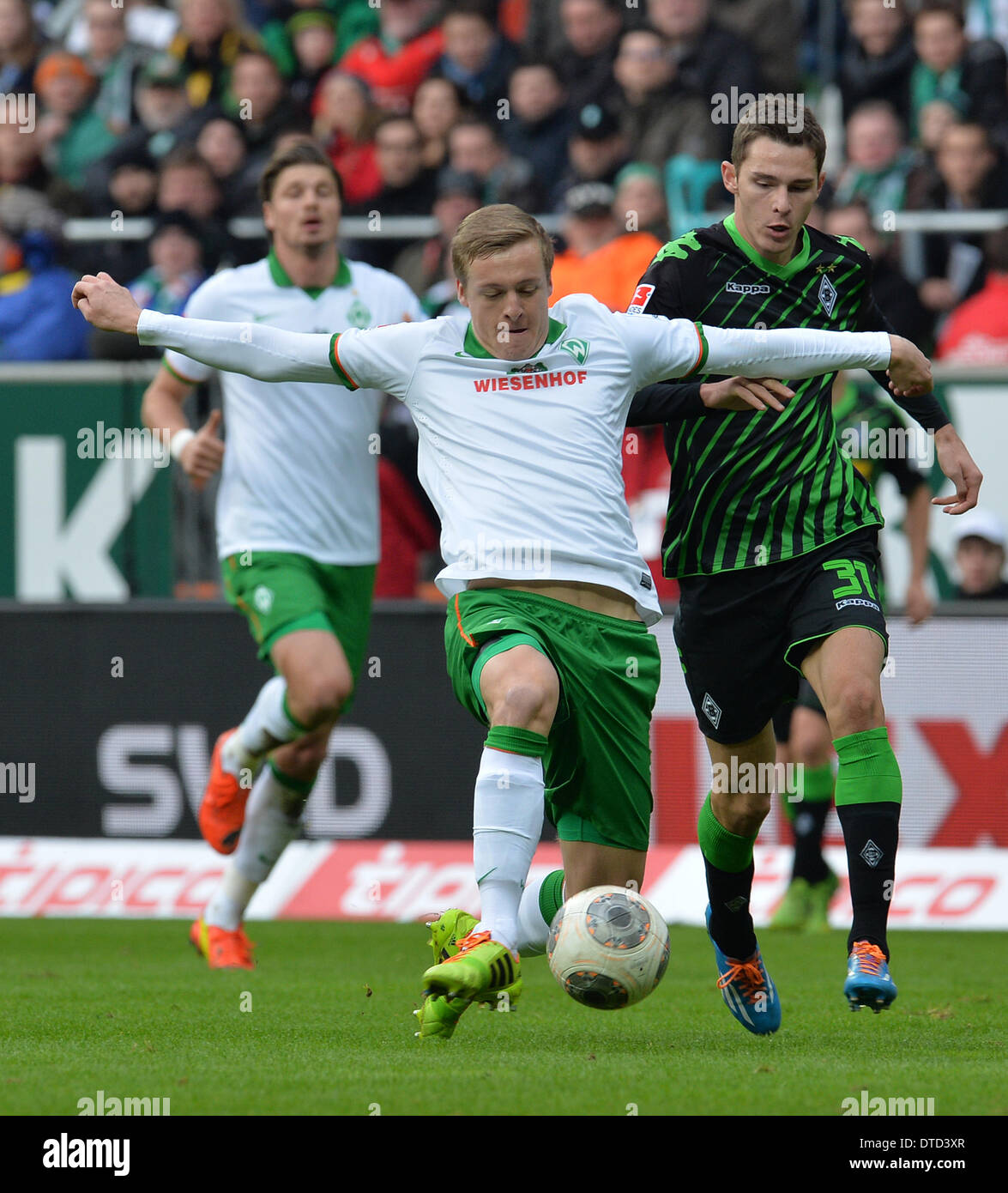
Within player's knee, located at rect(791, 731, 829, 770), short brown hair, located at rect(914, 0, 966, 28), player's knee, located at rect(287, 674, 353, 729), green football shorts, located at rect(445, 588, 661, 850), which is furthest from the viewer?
short brown hair, located at rect(914, 0, 966, 28)

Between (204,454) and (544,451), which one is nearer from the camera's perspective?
(544,451)

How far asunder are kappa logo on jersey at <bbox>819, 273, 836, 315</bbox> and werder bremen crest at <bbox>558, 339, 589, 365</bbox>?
2.86ft

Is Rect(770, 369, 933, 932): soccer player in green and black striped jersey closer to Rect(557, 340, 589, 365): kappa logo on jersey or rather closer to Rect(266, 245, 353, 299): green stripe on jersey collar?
Rect(266, 245, 353, 299): green stripe on jersey collar

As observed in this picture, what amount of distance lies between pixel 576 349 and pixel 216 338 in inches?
39.9

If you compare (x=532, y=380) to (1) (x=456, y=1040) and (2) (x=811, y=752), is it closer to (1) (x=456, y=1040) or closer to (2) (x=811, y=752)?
(1) (x=456, y=1040)

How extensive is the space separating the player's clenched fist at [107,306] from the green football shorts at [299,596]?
236 centimetres

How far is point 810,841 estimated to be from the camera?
9.34 m

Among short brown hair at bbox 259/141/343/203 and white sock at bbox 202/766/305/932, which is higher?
short brown hair at bbox 259/141/343/203

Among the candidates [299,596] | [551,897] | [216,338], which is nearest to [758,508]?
[551,897]

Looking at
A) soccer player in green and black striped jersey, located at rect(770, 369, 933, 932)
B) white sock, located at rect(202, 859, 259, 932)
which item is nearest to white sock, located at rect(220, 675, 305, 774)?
white sock, located at rect(202, 859, 259, 932)

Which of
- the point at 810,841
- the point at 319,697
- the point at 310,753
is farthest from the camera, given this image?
the point at 810,841

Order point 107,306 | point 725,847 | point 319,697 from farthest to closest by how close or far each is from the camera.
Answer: point 319,697, point 725,847, point 107,306

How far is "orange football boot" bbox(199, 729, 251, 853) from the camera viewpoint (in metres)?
8.07

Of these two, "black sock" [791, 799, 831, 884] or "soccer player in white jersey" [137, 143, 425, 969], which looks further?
"black sock" [791, 799, 831, 884]
